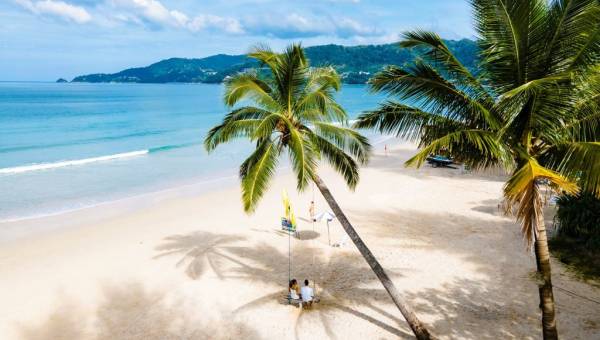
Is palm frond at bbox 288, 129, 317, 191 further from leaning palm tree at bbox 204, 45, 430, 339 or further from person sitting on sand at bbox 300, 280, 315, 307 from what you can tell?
person sitting on sand at bbox 300, 280, 315, 307

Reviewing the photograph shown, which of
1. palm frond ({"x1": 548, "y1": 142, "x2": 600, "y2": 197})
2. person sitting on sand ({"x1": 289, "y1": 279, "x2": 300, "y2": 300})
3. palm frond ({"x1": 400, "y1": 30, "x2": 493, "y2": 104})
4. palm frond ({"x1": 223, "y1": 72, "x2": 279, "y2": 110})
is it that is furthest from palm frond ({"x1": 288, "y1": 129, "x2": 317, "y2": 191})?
palm frond ({"x1": 548, "y1": 142, "x2": 600, "y2": 197})

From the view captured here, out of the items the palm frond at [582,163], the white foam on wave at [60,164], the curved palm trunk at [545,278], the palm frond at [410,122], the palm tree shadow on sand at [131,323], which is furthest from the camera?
the white foam on wave at [60,164]

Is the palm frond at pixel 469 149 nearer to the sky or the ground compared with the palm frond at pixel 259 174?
nearer to the sky

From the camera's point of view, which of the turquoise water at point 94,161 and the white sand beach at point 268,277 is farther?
the turquoise water at point 94,161

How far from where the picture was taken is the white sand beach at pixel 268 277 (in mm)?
9789

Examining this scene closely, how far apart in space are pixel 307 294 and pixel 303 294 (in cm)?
10

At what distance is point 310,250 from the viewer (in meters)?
14.2

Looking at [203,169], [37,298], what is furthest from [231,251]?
[203,169]

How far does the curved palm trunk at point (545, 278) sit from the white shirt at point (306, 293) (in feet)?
16.7

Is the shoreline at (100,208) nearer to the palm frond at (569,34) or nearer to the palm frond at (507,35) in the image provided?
the palm frond at (507,35)

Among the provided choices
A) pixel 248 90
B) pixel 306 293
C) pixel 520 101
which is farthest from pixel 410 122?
pixel 306 293

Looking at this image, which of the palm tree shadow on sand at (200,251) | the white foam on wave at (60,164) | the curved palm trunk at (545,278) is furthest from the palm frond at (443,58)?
the white foam on wave at (60,164)

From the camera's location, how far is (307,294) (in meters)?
10.4

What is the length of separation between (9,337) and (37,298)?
1.79 metres
